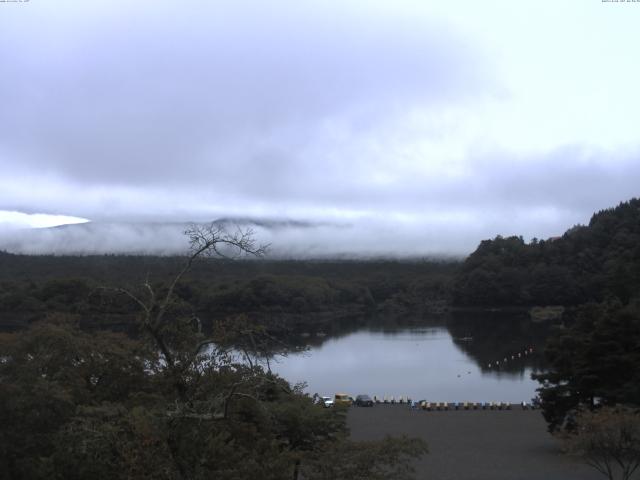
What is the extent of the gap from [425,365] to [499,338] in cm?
1264

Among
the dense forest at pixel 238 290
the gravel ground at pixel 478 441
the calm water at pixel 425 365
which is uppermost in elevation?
the dense forest at pixel 238 290

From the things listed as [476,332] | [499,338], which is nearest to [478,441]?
[499,338]

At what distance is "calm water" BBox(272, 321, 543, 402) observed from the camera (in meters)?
26.2

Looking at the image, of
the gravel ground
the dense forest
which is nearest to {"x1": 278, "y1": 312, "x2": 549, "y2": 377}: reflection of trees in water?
the dense forest

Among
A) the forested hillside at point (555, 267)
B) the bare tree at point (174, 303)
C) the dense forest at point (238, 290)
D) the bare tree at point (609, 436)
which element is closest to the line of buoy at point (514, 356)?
the dense forest at point (238, 290)

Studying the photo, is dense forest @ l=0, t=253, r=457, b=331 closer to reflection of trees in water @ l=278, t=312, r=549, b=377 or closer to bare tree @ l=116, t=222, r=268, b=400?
reflection of trees in water @ l=278, t=312, r=549, b=377

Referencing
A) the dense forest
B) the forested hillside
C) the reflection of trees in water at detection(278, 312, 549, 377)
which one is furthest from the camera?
the forested hillside

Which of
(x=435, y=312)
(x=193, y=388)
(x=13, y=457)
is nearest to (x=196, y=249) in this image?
(x=193, y=388)

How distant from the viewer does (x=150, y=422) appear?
4.94 metres

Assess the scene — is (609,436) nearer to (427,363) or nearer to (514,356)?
(427,363)

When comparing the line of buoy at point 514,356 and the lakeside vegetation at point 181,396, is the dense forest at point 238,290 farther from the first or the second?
the lakeside vegetation at point 181,396

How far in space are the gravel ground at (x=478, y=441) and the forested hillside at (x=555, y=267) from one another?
42.6m

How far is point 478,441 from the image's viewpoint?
15.5 meters

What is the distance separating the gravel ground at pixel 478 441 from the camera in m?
12.5
